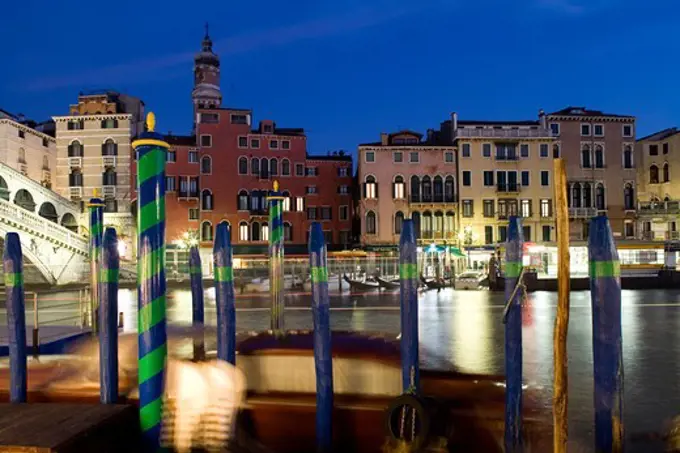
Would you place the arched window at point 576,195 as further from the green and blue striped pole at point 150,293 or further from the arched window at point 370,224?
the green and blue striped pole at point 150,293

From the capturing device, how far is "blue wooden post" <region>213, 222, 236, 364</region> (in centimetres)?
541

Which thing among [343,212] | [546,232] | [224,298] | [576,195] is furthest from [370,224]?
[224,298]

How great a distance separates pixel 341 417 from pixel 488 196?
3915 cm

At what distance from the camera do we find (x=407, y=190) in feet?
140

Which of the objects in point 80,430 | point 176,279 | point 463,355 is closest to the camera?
point 80,430

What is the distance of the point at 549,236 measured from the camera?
42.4m

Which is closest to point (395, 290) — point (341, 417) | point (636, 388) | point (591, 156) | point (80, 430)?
point (636, 388)

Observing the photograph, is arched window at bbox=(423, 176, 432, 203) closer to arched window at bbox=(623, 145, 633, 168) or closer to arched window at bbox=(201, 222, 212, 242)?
arched window at bbox=(623, 145, 633, 168)

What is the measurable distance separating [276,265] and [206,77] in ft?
179

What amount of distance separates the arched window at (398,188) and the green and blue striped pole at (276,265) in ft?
111

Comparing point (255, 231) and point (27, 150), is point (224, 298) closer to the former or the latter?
point (255, 231)

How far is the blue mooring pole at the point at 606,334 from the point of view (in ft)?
13.0

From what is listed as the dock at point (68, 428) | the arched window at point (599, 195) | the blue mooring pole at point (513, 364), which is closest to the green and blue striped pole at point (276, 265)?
the dock at point (68, 428)

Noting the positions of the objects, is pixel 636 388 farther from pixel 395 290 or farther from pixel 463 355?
pixel 395 290
